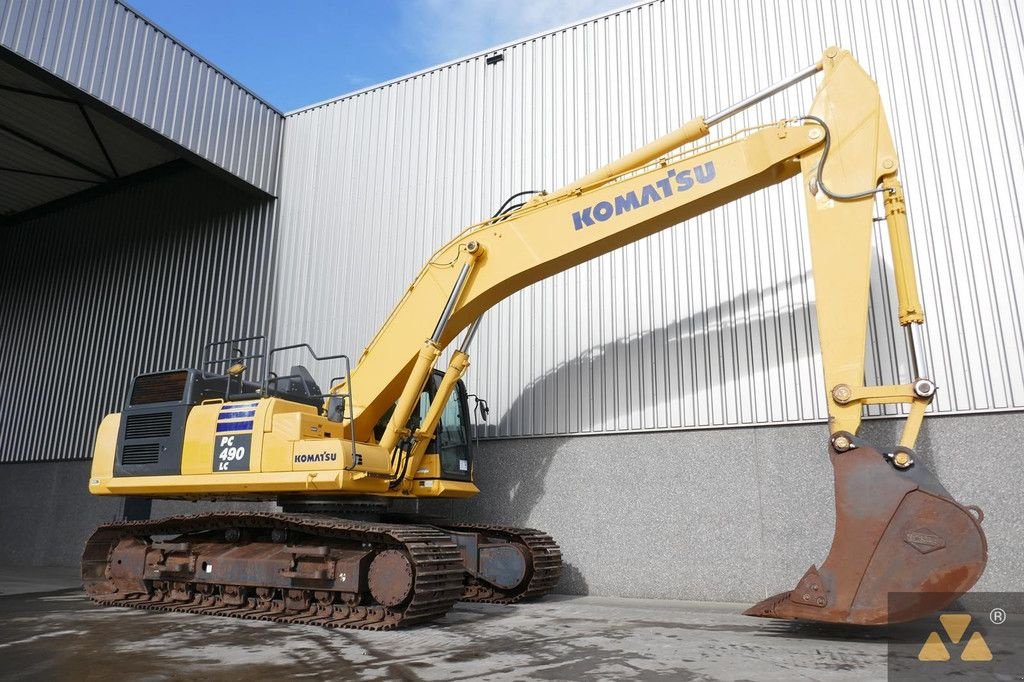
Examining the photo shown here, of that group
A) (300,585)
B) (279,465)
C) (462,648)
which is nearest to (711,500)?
(462,648)

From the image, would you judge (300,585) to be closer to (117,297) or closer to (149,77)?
(149,77)

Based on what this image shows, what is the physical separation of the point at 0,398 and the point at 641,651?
59.7ft

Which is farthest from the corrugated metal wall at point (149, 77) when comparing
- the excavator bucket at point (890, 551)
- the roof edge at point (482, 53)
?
the excavator bucket at point (890, 551)

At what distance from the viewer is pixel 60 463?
633 inches

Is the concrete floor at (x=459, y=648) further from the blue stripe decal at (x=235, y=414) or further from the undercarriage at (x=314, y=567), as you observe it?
the blue stripe decal at (x=235, y=414)

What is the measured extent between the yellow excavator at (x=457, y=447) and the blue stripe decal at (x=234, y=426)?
0.08ft

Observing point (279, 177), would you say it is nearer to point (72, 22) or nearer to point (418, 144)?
point (418, 144)

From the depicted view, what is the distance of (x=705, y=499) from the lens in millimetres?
9766

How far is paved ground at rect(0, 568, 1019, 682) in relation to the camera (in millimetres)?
5098

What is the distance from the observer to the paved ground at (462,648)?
5098 mm

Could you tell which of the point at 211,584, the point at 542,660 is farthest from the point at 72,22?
the point at 542,660

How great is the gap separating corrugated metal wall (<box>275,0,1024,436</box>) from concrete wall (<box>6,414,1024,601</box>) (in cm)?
36

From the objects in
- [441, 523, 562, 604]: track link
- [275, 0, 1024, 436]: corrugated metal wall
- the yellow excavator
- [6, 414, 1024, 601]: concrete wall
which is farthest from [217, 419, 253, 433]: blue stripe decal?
[275, 0, 1024, 436]: corrugated metal wall

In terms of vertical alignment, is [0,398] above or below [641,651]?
above
